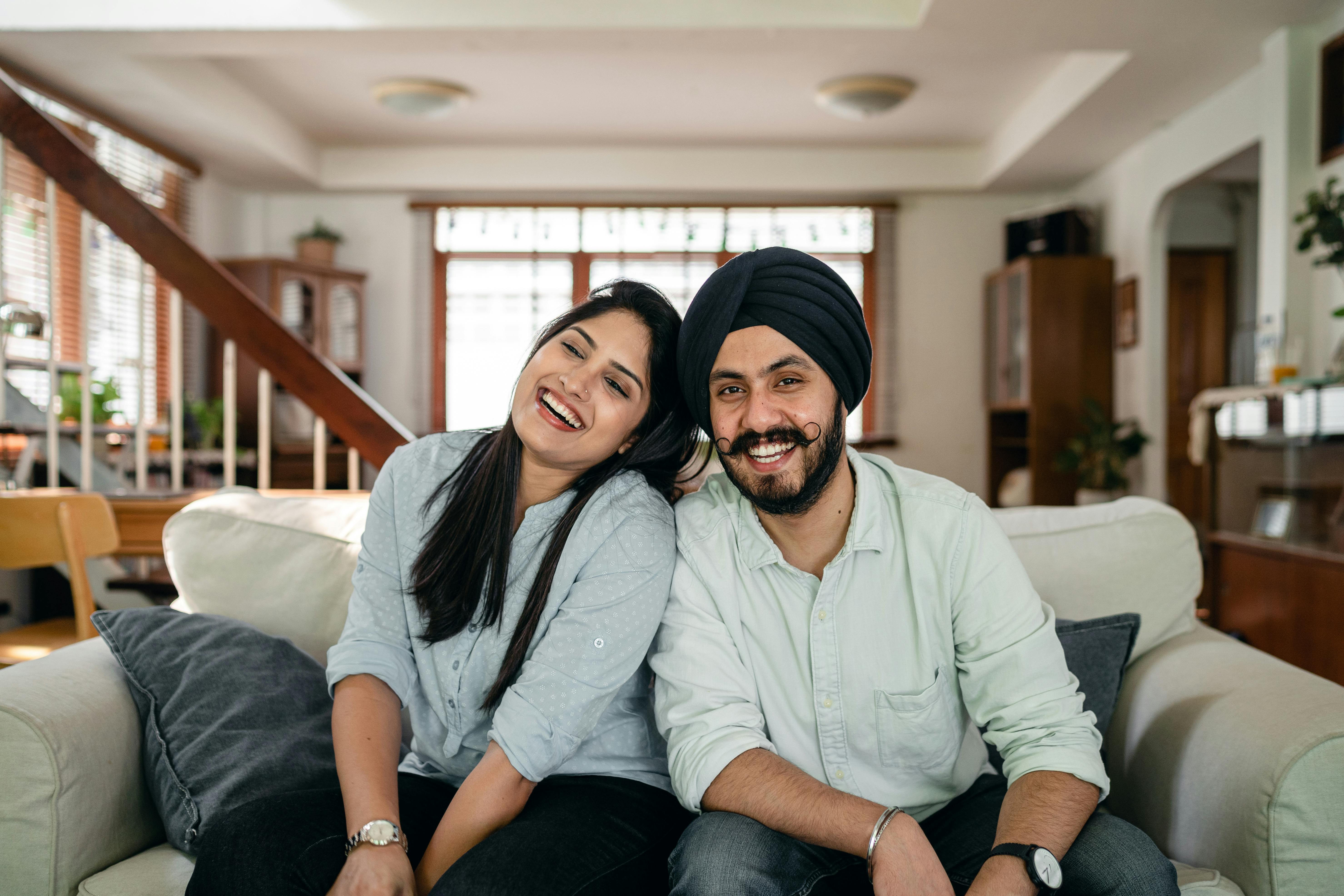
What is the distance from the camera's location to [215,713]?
1.36 meters

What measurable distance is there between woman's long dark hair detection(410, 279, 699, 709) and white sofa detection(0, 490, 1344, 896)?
0.38 meters

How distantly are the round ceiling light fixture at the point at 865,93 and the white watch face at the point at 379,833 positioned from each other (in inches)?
184

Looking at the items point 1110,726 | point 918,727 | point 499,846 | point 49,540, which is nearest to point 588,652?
point 499,846

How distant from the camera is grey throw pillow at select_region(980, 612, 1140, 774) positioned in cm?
142

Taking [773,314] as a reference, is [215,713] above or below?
below

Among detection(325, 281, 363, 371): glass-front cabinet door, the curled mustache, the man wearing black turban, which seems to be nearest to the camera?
the man wearing black turban

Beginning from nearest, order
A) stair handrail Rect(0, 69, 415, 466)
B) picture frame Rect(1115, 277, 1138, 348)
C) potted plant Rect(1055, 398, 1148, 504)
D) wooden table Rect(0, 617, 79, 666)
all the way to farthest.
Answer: wooden table Rect(0, 617, 79, 666)
stair handrail Rect(0, 69, 415, 466)
potted plant Rect(1055, 398, 1148, 504)
picture frame Rect(1115, 277, 1138, 348)

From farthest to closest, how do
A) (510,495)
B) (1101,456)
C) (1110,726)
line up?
(1101,456) < (1110,726) < (510,495)

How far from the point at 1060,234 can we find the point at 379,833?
18.7 ft

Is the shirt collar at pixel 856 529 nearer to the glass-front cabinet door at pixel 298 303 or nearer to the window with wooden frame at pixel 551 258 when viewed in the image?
the glass-front cabinet door at pixel 298 303

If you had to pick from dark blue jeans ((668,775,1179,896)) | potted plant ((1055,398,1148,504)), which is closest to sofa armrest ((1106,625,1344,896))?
dark blue jeans ((668,775,1179,896))

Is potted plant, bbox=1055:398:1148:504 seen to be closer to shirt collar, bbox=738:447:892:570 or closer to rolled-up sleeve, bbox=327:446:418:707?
shirt collar, bbox=738:447:892:570

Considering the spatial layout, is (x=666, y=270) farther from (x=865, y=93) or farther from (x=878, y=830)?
(x=878, y=830)

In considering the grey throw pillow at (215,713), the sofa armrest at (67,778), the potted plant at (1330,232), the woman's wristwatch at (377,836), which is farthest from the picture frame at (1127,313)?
the sofa armrest at (67,778)
